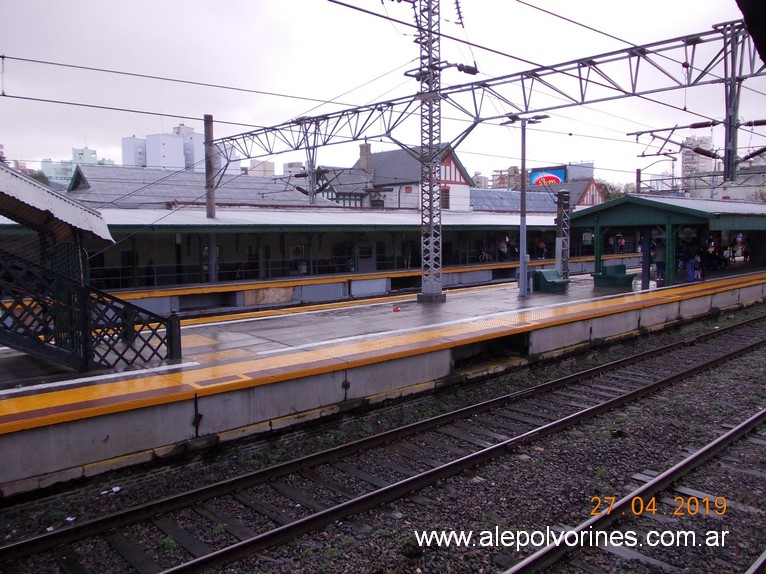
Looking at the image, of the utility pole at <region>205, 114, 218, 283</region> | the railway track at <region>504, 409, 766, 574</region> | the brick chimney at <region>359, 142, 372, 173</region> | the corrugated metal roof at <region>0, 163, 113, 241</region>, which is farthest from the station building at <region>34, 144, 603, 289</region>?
the railway track at <region>504, 409, 766, 574</region>

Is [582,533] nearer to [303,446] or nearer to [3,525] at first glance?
[303,446]

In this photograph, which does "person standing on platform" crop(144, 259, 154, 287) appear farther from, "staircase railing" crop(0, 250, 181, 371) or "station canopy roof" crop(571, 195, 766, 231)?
"station canopy roof" crop(571, 195, 766, 231)

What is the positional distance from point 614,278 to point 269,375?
15523mm

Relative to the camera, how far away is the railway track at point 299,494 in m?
5.18

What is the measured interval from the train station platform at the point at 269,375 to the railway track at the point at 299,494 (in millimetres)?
1111

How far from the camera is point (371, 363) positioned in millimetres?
9109

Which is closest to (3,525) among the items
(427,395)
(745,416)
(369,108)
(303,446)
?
(303,446)

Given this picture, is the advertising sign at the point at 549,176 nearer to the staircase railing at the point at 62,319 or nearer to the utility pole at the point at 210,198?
the utility pole at the point at 210,198

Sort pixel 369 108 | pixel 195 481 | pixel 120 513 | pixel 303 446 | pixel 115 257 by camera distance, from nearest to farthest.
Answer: pixel 120 513 → pixel 195 481 → pixel 303 446 → pixel 369 108 → pixel 115 257

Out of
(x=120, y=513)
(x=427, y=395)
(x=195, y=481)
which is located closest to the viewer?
(x=120, y=513)

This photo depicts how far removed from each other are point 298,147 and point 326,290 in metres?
5.49

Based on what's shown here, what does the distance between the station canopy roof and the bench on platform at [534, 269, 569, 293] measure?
3.36 meters

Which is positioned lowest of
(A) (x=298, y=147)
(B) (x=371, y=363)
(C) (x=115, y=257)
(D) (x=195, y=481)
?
(D) (x=195, y=481)

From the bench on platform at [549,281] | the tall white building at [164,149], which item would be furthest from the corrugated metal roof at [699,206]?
the tall white building at [164,149]
